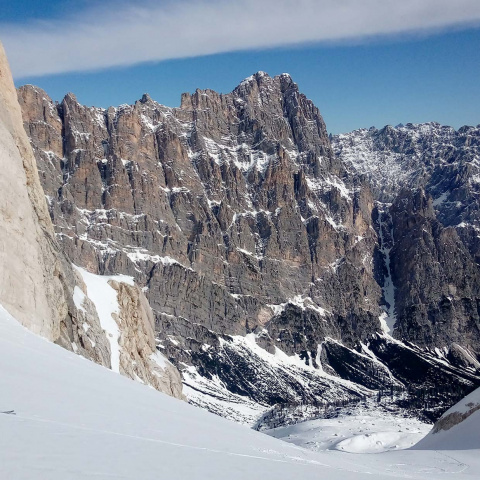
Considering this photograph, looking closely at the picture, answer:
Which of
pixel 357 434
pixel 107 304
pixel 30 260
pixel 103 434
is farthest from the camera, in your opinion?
pixel 357 434

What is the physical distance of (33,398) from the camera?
14.7m

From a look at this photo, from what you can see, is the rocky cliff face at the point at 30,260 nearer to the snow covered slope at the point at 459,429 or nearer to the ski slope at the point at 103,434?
the ski slope at the point at 103,434

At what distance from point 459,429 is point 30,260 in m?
38.5

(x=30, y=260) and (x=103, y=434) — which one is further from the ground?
(x=30, y=260)

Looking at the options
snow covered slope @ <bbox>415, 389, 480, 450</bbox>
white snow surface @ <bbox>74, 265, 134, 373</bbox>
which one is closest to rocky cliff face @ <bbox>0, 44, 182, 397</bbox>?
white snow surface @ <bbox>74, 265, 134, 373</bbox>

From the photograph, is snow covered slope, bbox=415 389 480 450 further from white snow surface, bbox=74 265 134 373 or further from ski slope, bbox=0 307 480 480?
ski slope, bbox=0 307 480 480

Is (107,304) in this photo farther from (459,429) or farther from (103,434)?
(103,434)

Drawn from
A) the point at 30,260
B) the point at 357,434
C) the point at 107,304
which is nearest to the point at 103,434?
the point at 30,260

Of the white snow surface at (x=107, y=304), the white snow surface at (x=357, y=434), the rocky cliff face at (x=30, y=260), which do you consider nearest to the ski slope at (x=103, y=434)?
the rocky cliff face at (x=30, y=260)

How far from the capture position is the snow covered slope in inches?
1913

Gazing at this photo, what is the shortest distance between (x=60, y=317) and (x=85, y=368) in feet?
62.1

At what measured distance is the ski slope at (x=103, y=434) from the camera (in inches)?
438

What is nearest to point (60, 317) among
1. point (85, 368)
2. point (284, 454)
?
point (85, 368)

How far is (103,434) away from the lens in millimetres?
13367
